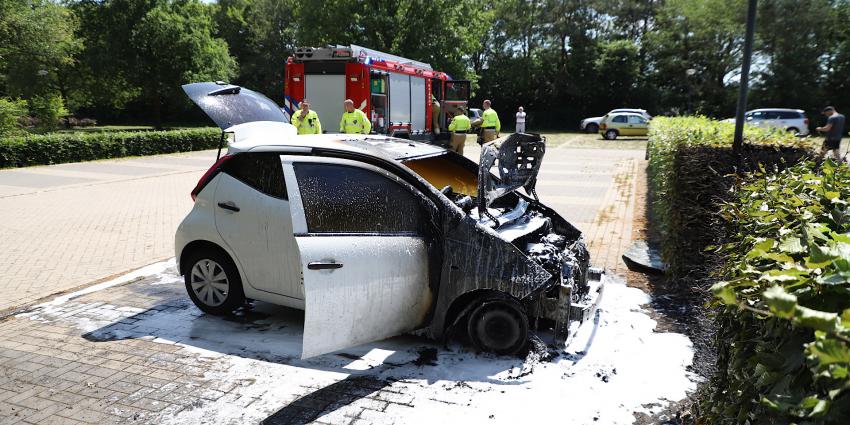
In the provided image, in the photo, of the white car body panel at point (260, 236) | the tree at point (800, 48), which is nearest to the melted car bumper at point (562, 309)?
the white car body panel at point (260, 236)

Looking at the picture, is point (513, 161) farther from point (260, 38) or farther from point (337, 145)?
point (260, 38)

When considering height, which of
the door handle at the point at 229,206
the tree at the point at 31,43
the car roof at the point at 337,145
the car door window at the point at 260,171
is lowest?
the door handle at the point at 229,206

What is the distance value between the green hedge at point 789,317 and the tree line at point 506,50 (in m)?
30.1

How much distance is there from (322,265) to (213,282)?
1.91 metres

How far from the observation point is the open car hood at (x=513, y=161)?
4.96 meters

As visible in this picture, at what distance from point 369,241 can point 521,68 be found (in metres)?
41.9

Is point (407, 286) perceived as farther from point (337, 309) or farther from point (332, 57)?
point (332, 57)

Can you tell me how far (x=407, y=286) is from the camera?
4.28 meters

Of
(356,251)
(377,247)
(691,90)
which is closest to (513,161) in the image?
(377,247)

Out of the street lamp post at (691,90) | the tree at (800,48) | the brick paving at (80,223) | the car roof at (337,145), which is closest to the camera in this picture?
the car roof at (337,145)

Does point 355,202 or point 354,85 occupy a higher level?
point 354,85

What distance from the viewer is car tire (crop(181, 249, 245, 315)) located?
5219 mm

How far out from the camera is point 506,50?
153 ft

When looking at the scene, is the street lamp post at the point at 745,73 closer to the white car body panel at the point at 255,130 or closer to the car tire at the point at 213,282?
the white car body panel at the point at 255,130
